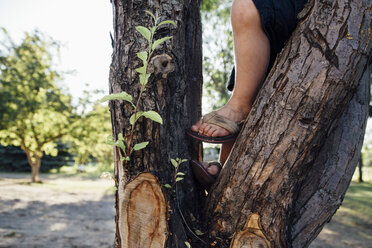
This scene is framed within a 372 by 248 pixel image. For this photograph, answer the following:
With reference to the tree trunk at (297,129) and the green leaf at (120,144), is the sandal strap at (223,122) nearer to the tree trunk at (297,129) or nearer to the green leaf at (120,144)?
the tree trunk at (297,129)

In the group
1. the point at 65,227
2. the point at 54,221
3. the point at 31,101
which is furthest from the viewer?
the point at 31,101

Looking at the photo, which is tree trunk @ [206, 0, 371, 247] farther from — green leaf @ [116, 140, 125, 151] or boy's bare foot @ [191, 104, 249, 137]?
green leaf @ [116, 140, 125, 151]

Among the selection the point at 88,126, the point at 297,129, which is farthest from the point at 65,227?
the point at 88,126

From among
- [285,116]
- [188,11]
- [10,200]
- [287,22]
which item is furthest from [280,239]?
[10,200]

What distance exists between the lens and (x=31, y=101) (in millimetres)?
11977

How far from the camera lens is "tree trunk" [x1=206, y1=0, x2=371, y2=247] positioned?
0.94 meters

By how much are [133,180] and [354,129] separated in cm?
100

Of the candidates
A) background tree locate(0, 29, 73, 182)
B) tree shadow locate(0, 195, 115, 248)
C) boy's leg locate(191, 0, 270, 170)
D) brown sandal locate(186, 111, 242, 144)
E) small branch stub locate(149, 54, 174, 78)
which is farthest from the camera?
background tree locate(0, 29, 73, 182)

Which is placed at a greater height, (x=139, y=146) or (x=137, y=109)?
(x=137, y=109)

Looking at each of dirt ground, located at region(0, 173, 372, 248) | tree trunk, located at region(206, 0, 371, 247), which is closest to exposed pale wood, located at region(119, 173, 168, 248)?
tree trunk, located at region(206, 0, 371, 247)

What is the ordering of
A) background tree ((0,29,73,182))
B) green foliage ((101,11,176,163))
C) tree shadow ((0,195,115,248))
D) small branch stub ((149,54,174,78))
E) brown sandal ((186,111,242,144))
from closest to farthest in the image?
green foliage ((101,11,176,163))
small branch stub ((149,54,174,78))
brown sandal ((186,111,242,144))
tree shadow ((0,195,115,248))
background tree ((0,29,73,182))

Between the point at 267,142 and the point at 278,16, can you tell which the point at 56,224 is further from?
the point at 278,16

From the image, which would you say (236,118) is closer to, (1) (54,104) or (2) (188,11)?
(2) (188,11)

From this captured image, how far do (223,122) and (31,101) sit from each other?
1301 centimetres
